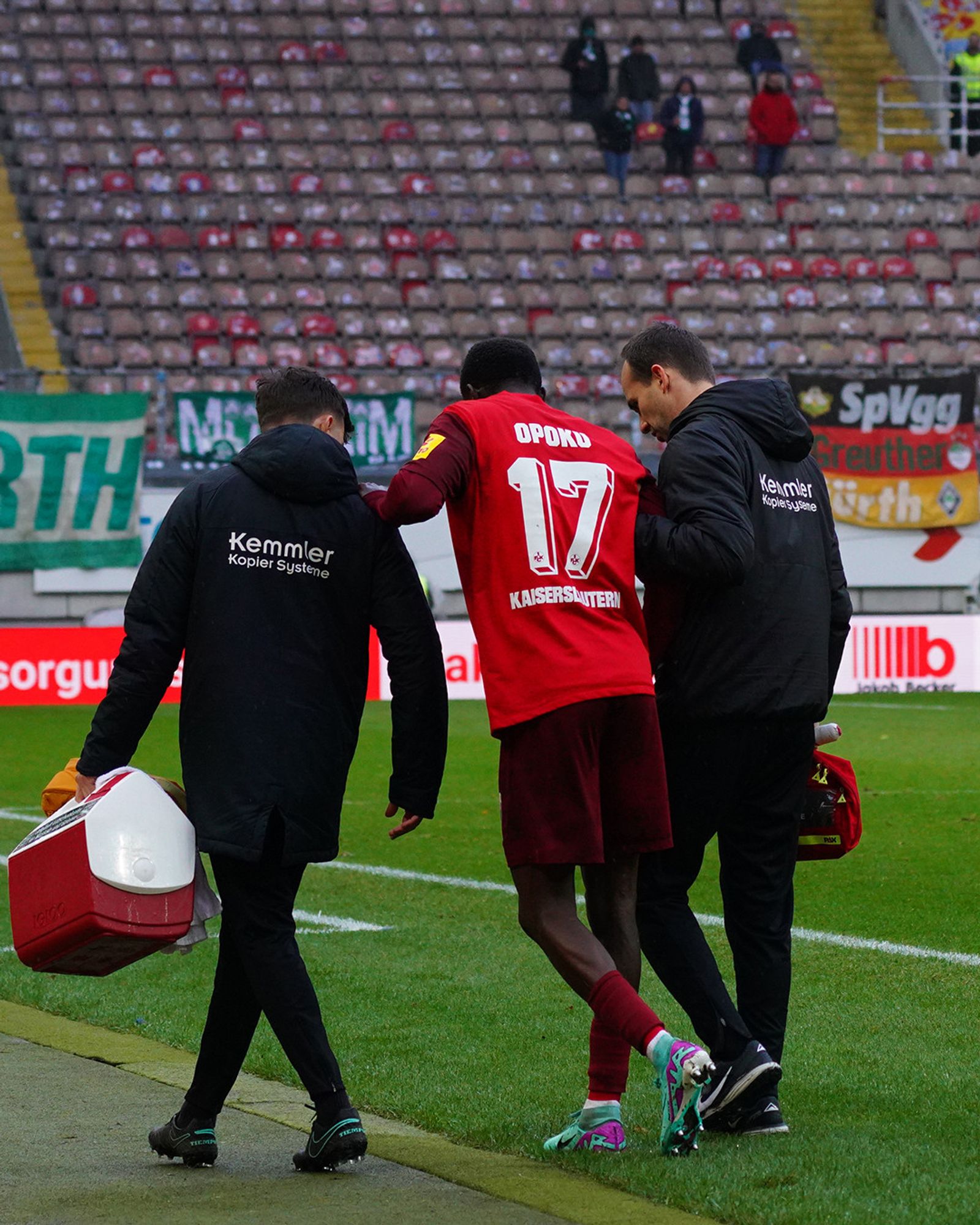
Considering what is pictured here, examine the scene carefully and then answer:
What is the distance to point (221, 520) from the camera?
4.26m

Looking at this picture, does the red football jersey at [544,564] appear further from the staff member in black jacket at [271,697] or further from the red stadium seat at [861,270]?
the red stadium seat at [861,270]

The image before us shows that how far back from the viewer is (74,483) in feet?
71.9

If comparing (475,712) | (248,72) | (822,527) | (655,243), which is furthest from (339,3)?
(822,527)

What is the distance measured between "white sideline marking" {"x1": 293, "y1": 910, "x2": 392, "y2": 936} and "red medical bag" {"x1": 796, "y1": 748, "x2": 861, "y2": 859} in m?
3.35

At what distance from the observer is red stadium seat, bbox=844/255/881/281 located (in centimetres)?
2803

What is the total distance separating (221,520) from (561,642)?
2.64 feet

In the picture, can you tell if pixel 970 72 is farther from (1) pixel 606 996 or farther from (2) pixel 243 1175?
(2) pixel 243 1175

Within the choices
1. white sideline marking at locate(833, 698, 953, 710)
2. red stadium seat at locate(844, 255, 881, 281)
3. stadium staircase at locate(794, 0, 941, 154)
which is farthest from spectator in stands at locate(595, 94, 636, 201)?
white sideline marking at locate(833, 698, 953, 710)

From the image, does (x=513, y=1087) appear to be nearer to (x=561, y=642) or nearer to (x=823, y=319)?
(x=561, y=642)

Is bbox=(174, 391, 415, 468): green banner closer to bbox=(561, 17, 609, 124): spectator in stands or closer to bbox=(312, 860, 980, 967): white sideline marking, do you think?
bbox=(561, 17, 609, 124): spectator in stands

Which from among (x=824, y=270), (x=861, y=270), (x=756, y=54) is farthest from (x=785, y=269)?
(x=756, y=54)

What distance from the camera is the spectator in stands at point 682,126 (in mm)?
29094

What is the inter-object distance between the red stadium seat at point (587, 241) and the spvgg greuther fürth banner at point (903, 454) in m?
5.40

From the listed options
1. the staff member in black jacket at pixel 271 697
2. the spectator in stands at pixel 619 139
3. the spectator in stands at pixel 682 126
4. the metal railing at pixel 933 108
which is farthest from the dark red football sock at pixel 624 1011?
the metal railing at pixel 933 108
